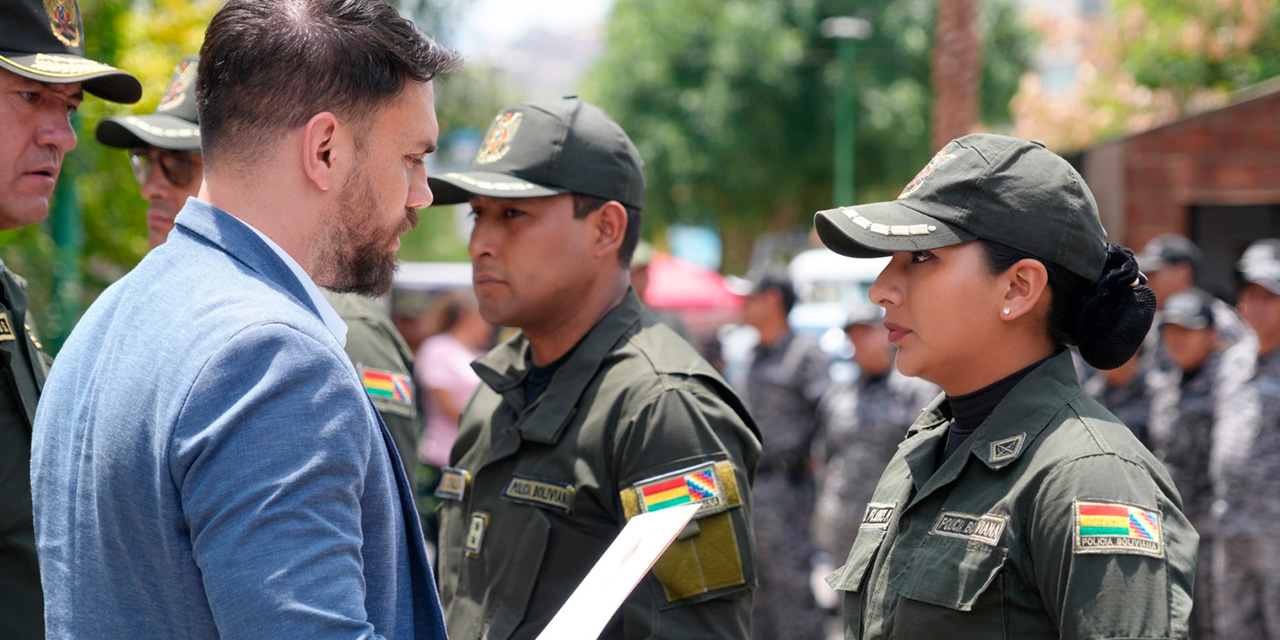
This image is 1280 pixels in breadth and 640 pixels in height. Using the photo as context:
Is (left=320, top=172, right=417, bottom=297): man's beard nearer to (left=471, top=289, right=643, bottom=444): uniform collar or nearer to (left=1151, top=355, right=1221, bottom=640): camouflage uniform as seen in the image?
(left=471, top=289, right=643, bottom=444): uniform collar

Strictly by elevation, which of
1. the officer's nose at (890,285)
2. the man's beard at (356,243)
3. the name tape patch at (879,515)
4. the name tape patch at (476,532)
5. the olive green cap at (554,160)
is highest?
the man's beard at (356,243)

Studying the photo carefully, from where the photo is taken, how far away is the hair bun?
2182 mm

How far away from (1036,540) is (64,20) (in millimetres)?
2413

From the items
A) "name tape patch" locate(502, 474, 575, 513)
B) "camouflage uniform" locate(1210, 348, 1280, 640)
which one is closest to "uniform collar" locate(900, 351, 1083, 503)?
"name tape patch" locate(502, 474, 575, 513)

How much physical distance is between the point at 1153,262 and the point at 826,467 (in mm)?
2473

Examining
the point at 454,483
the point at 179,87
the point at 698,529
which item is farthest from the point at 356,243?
the point at 179,87

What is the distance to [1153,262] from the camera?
7164 millimetres

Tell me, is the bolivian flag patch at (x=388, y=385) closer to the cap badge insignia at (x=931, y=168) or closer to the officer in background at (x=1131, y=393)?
the cap badge insignia at (x=931, y=168)

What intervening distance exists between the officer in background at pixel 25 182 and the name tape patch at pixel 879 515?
1.69 m

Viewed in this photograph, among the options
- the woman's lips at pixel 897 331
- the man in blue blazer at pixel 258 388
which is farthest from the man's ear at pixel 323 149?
the woman's lips at pixel 897 331

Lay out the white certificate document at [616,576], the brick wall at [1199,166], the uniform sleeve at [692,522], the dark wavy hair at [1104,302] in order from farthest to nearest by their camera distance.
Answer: the brick wall at [1199,166]
the uniform sleeve at [692,522]
the dark wavy hair at [1104,302]
the white certificate document at [616,576]

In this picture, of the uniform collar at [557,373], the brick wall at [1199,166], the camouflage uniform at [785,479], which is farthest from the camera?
the brick wall at [1199,166]

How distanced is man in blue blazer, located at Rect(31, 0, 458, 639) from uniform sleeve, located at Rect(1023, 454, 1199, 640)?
0.99 m

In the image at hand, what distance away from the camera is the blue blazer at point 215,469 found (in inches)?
53.7
